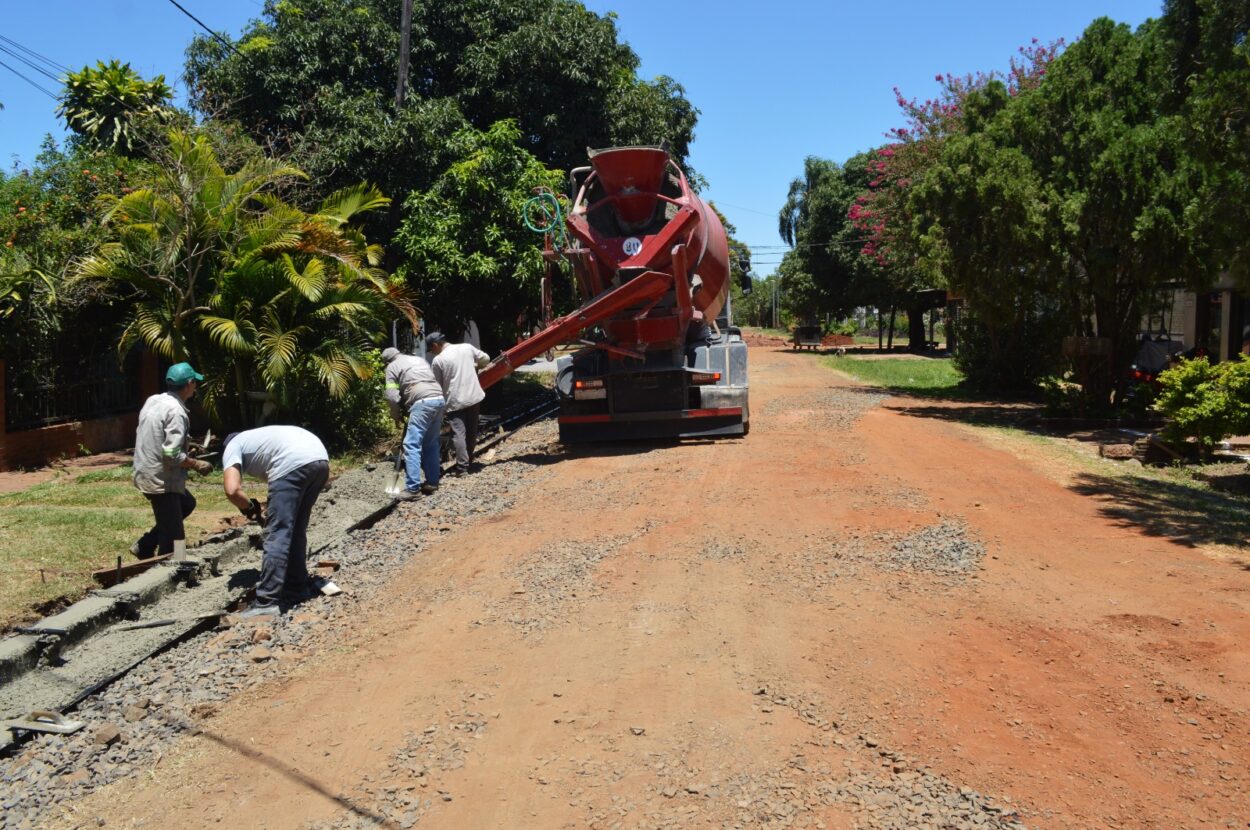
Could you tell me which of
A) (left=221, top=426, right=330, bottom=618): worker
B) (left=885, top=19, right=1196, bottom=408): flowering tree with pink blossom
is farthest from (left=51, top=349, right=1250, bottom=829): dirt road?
(left=885, top=19, right=1196, bottom=408): flowering tree with pink blossom

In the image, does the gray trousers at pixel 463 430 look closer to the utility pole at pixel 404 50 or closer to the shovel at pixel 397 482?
the shovel at pixel 397 482

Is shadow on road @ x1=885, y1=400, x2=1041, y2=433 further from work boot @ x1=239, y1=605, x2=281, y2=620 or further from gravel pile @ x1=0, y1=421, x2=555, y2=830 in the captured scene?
work boot @ x1=239, y1=605, x2=281, y2=620

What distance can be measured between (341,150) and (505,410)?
5.82m

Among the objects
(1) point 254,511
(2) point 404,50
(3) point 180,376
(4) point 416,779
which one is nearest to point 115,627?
(1) point 254,511

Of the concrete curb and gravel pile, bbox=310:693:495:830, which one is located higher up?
the concrete curb

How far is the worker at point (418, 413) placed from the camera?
1083cm

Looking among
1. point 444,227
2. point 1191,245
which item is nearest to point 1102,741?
point 1191,245

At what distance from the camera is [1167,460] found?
12664 mm

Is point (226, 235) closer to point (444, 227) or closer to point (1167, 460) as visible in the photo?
point (444, 227)

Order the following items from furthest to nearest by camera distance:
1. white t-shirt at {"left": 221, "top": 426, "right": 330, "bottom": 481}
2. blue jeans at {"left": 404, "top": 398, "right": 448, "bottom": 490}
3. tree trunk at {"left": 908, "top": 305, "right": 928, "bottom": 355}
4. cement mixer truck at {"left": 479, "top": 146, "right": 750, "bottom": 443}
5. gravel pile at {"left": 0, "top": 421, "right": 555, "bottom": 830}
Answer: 1. tree trunk at {"left": 908, "top": 305, "right": 928, "bottom": 355}
2. cement mixer truck at {"left": 479, "top": 146, "right": 750, "bottom": 443}
3. blue jeans at {"left": 404, "top": 398, "right": 448, "bottom": 490}
4. white t-shirt at {"left": 221, "top": 426, "right": 330, "bottom": 481}
5. gravel pile at {"left": 0, "top": 421, "right": 555, "bottom": 830}

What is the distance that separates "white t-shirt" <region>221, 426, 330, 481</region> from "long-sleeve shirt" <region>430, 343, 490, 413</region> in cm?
494

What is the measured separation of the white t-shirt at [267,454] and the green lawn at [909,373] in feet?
62.0

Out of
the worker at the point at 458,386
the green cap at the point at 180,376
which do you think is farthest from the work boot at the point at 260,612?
the worker at the point at 458,386

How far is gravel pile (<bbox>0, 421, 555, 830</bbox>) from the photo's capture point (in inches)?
179
